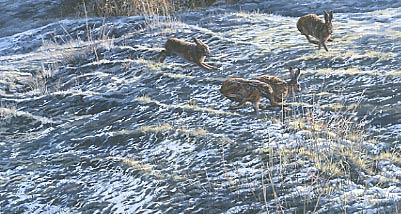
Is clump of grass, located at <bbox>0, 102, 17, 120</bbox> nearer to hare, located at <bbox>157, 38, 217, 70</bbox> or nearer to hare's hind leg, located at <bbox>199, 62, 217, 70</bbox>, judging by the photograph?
hare, located at <bbox>157, 38, 217, 70</bbox>

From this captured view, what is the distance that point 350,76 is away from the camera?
235 inches

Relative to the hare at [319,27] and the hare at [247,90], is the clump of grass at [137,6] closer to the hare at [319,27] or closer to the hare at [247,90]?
the hare at [319,27]

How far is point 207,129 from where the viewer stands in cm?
516

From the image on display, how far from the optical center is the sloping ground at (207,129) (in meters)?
3.89

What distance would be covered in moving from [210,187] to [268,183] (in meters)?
0.42

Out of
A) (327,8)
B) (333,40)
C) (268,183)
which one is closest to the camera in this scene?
(268,183)

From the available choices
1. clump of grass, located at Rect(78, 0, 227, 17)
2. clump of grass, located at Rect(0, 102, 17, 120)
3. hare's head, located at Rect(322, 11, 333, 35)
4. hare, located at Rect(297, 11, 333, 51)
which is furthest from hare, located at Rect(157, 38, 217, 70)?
clump of grass, located at Rect(78, 0, 227, 17)

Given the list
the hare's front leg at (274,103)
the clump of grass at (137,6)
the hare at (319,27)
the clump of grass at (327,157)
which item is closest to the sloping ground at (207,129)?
the clump of grass at (327,157)

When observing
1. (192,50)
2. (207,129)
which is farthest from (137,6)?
(207,129)

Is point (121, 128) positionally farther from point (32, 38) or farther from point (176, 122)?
point (32, 38)

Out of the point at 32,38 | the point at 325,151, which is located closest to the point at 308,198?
the point at 325,151

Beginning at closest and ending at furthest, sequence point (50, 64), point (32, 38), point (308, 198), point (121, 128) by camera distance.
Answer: point (308, 198) → point (121, 128) → point (50, 64) → point (32, 38)

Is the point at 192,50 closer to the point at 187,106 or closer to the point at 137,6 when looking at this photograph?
the point at 187,106

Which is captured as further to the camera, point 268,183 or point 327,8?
point 327,8
